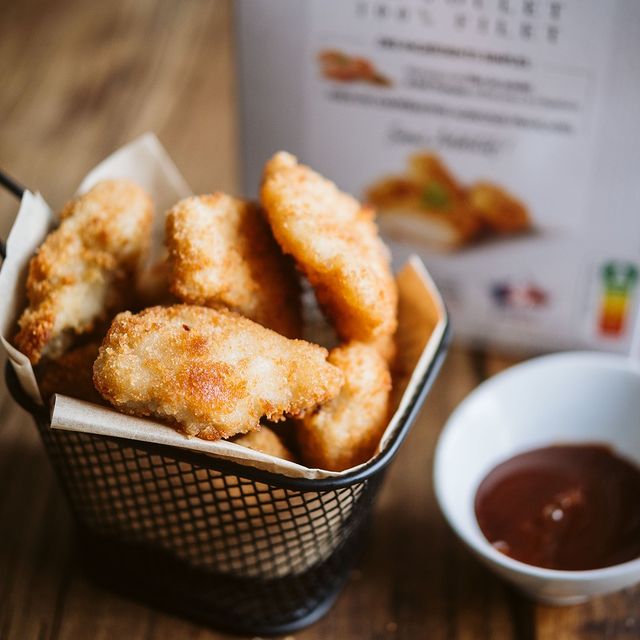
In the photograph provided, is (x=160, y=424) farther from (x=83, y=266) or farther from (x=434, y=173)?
(x=434, y=173)

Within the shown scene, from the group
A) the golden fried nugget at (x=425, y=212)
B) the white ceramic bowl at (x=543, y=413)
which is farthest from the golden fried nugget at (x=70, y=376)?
the golden fried nugget at (x=425, y=212)

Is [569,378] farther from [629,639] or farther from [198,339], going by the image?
[198,339]

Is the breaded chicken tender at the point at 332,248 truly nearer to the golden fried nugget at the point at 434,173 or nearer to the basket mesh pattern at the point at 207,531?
the basket mesh pattern at the point at 207,531

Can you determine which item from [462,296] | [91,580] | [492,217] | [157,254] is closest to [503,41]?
[492,217]

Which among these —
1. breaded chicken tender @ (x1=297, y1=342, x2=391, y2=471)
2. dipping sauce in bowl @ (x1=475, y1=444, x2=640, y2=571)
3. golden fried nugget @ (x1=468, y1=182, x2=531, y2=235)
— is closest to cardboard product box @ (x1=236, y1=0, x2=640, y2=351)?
golden fried nugget @ (x1=468, y1=182, x2=531, y2=235)

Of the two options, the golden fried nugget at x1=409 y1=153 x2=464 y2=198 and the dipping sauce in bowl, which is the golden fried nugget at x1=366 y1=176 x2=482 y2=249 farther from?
the dipping sauce in bowl

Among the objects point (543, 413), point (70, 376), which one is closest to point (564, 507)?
point (543, 413)
